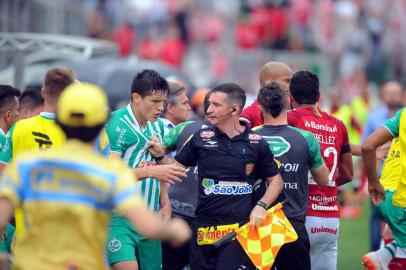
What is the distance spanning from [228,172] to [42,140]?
1.55 meters

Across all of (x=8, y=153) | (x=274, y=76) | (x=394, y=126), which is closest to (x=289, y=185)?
(x=394, y=126)

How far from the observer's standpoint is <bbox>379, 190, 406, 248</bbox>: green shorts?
9.92 metres

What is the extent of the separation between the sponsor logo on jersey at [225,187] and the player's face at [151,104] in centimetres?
78

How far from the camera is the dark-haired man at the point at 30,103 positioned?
419 inches

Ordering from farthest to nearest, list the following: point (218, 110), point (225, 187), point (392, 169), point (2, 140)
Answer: point (392, 169)
point (2, 140)
point (218, 110)
point (225, 187)

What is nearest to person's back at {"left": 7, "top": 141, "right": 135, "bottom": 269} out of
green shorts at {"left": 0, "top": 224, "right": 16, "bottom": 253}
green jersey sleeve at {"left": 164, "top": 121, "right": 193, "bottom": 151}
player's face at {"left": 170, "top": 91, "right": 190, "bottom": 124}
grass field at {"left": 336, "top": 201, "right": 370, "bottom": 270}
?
green shorts at {"left": 0, "top": 224, "right": 16, "bottom": 253}

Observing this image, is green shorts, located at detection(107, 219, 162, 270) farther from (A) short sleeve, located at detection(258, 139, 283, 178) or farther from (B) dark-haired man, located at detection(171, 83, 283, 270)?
(A) short sleeve, located at detection(258, 139, 283, 178)

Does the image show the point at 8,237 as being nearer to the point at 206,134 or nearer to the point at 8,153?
the point at 8,153

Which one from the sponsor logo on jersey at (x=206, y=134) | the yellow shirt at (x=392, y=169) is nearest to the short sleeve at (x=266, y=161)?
the sponsor logo on jersey at (x=206, y=134)

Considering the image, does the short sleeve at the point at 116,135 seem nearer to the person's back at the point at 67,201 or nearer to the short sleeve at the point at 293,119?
the short sleeve at the point at 293,119

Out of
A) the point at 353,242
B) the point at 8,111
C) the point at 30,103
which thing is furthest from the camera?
the point at 353,242

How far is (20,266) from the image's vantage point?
20.6 ft

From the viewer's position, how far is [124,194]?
600 cm

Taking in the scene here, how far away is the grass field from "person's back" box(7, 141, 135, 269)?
8.04 meters
